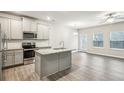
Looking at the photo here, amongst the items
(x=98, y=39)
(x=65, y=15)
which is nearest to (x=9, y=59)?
(x=65, y=15)

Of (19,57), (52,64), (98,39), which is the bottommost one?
(52,64)

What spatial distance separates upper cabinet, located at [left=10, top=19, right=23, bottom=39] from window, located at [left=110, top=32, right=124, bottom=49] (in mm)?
6249

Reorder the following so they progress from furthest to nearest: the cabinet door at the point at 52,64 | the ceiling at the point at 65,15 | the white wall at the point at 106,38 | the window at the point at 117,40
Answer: the window at the point at 117,40 < the white wall at the point at 106,38 < the ceiling at the point at 65,15 < the cabinet door at the point at 52,64

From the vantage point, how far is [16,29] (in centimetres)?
416

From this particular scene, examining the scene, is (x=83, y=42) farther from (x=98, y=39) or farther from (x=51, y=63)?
(x=51, y=63)

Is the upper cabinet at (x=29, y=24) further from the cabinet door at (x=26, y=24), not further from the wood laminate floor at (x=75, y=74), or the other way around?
the wood laminate floor at (x=75, y=74)

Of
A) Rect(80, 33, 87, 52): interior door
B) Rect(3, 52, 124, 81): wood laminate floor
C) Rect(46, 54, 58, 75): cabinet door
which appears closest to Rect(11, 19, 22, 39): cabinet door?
Rect(3, 52, 124, 81): wood laminate floor

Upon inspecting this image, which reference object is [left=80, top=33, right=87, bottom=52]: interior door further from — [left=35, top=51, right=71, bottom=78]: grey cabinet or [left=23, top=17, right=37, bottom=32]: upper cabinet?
[left=35, top=51, right=71, bottom=78]: grey cabinet

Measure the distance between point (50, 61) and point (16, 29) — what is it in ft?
8.31

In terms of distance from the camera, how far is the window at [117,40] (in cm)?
613

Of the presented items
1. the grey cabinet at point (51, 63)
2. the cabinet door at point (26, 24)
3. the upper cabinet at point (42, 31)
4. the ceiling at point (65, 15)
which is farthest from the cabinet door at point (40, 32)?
the grey cabinet at point (51, 63)
